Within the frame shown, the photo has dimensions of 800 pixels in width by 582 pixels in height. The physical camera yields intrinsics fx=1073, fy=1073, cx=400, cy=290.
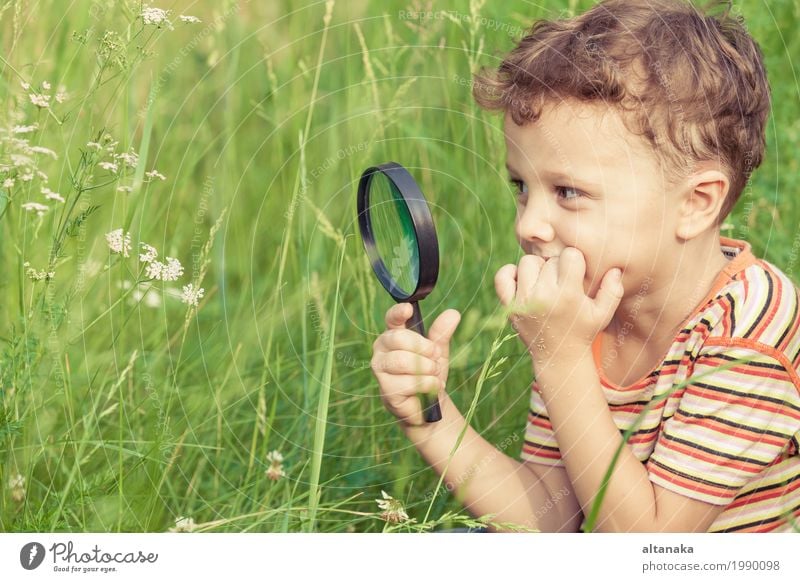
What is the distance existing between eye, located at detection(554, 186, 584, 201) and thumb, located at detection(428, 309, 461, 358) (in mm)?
180

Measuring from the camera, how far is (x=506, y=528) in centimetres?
126

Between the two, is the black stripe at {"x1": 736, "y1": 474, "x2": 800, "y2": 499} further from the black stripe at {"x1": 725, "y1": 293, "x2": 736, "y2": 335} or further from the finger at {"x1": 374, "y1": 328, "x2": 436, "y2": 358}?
the finger at {"x1": 374, "y1": 328, "x2": 436, "y2": 358}

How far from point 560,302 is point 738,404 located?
21 cm

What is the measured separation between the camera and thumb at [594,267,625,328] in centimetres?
116

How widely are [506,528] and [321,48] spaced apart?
79cm

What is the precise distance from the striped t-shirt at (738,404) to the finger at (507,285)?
0.62 feet

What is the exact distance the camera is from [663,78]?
117 centimetres

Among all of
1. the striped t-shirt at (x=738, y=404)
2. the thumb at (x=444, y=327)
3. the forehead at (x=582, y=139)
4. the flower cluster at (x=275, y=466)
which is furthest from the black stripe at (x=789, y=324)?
the flower cluster at (x=275, y=466)

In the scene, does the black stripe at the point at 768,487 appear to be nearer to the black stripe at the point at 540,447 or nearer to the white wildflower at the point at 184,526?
the black stripe at the point at 540,447

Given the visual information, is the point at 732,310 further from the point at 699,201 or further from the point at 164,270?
the point at 164,270

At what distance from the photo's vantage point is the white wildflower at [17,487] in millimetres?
1191

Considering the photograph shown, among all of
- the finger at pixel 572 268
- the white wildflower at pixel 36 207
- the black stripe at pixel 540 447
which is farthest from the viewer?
the black stripe at pixel 540 447
